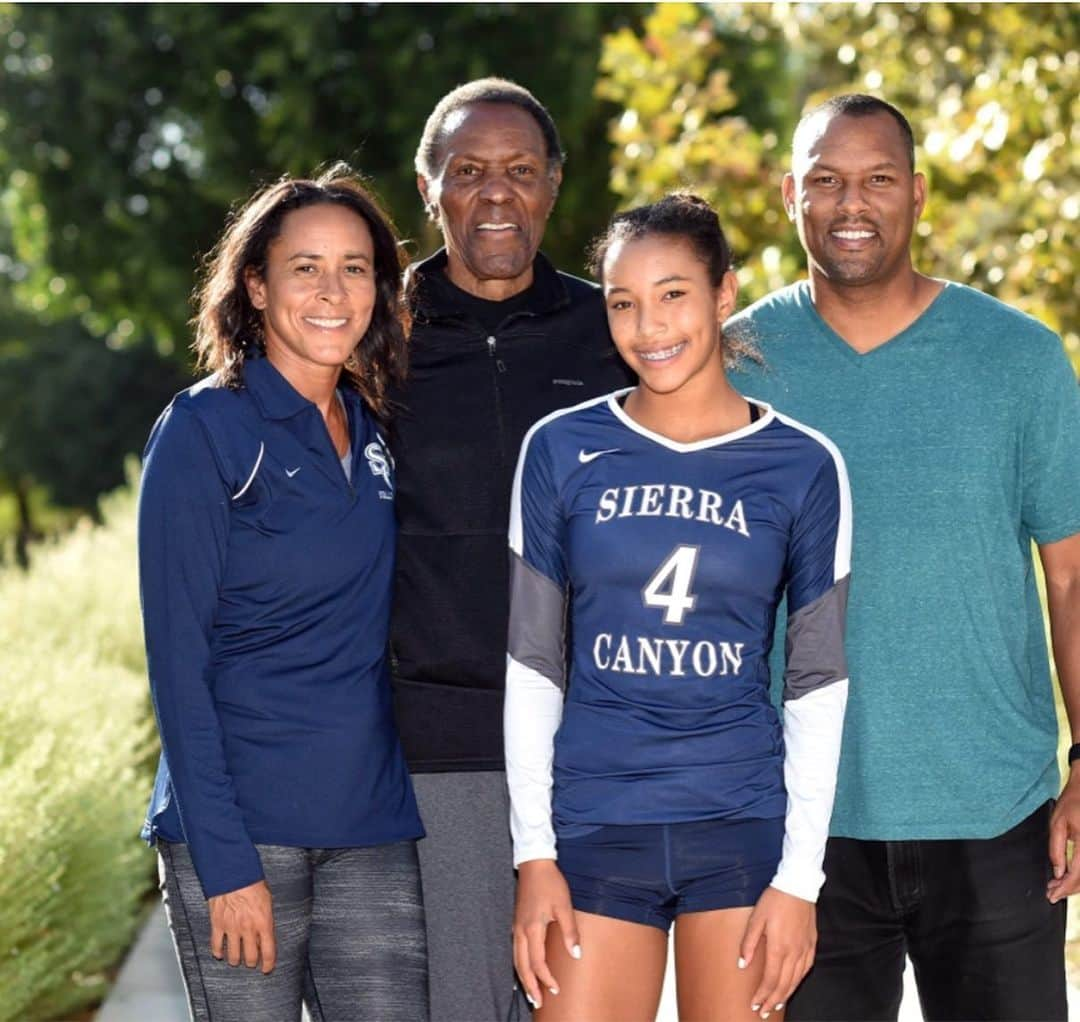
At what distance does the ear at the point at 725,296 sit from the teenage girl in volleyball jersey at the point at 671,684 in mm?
55

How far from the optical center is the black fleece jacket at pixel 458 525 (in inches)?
158

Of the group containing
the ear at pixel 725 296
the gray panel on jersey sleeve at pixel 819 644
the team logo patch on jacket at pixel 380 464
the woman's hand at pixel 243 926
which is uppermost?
the ear at pixel 725 296

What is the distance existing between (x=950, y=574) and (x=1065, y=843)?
0.64 metres

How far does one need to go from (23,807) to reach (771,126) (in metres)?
15.2

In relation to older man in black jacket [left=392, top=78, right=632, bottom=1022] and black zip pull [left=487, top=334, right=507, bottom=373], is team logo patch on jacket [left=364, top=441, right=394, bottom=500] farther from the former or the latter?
black zip pull [left=487, top=334, right=507, bottom=373]

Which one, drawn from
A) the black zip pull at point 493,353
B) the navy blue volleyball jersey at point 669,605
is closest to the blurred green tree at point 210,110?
the black zip pull at point 493,353

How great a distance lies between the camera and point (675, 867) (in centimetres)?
332

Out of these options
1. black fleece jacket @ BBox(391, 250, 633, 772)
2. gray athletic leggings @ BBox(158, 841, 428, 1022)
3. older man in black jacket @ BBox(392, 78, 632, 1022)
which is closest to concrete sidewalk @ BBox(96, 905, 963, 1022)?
older man in black jacket @ BBox(392, 78, 632, 1022)

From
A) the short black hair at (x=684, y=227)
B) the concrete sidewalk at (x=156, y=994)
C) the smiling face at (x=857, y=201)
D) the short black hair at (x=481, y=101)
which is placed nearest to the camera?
the short black hair at (x=684, y=227)

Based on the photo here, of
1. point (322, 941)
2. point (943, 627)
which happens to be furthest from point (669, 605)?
point (322, 941)

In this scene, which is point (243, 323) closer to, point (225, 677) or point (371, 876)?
point (225, 677)

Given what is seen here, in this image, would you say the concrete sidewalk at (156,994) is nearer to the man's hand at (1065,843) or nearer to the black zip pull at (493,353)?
the man's hand at (1065,843)

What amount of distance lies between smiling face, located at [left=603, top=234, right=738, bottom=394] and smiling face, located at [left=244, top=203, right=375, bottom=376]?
0.61 metres

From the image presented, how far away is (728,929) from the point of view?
333 cm
